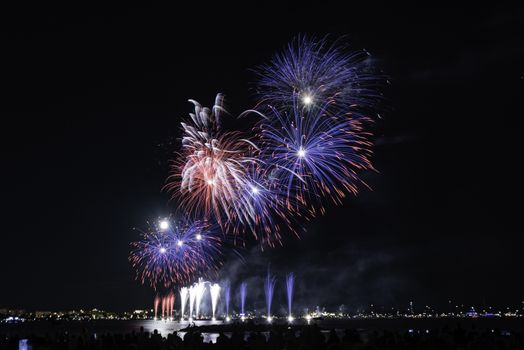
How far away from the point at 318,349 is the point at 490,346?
240 inches

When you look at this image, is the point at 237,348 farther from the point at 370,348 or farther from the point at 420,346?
the point at 420,346

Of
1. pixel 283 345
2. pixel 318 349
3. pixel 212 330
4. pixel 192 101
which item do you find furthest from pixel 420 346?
pixel 212 330

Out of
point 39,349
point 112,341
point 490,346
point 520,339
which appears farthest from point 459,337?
point 39,349

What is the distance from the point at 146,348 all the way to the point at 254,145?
39.1 ft

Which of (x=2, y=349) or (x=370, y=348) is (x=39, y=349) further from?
(x=370, y=348)

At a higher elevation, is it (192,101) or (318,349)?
(192,101)

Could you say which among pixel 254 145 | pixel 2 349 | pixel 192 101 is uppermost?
pixel 192 101

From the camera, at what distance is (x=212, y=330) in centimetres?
5684

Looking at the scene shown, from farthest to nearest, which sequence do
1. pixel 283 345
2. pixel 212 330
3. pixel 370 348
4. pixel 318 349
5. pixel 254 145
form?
pixel 212 330
pixel 254 145
pixel 283 345
pixel 318 349
pixel 370 348

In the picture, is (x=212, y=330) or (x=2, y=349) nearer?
(x=2, y=349)

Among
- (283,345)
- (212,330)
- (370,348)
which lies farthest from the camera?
(212,330)

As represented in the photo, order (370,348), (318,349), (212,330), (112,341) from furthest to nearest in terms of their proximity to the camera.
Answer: (212,330) → (112,341) → (318,349) → (370,348)

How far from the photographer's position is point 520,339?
20.1 m

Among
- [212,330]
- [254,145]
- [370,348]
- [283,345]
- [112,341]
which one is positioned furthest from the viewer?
[212,330]
